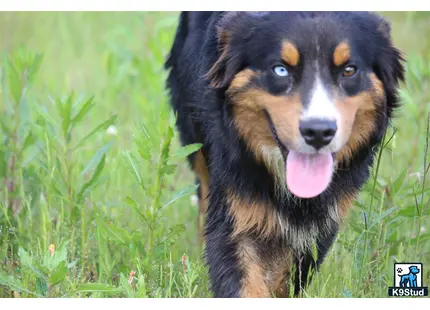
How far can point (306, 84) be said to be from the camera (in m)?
4.04

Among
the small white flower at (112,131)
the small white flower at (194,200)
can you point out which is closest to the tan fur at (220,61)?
the small white flower at (194,200)

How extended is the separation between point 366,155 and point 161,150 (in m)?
1.05

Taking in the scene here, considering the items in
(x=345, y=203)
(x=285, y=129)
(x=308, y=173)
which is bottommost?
(x=345, y=203)

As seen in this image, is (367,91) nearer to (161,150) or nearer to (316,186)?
(316,186)

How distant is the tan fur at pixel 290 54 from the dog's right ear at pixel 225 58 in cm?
28

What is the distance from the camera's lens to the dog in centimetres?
408

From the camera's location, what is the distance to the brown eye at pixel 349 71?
413 cm

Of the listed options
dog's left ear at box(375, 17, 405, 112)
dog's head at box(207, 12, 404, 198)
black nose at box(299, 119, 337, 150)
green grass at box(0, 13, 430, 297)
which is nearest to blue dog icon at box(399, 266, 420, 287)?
green grass at box(0, 13, 430, 297)

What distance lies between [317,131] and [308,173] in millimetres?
391

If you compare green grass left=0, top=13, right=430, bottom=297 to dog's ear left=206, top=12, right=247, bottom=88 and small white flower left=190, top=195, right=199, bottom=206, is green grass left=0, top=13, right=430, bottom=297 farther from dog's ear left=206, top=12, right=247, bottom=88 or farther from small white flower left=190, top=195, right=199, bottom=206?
dog's ear left=206, top=12, right=247, bottom=88

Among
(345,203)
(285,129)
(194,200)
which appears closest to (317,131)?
(285,129)

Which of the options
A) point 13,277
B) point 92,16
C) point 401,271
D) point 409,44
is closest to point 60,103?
point 13,277

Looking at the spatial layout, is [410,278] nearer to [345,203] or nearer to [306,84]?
[345,203]
